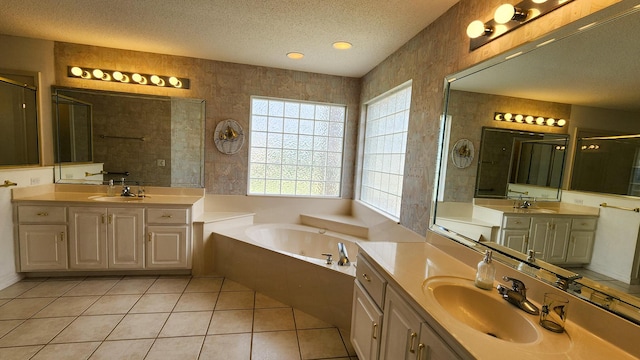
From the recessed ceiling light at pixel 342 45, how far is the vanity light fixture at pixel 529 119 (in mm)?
1531

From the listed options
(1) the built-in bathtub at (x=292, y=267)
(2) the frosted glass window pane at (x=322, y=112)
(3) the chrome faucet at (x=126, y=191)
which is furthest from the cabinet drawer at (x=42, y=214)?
(2) the frosted glass window pane at (x=322, y=112)

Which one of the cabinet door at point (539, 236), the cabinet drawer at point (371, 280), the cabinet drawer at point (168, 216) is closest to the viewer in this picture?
the cabinet door at point (539, 236)

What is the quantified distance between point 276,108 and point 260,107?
202mm

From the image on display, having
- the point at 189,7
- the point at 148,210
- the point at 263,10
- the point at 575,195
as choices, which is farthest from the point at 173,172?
the point at 575,195

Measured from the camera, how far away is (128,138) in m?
3.22

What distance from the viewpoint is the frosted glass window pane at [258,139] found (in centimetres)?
357

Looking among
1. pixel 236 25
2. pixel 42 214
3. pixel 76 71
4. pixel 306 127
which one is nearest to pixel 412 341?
pixel 236 25

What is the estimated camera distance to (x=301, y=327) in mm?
2178

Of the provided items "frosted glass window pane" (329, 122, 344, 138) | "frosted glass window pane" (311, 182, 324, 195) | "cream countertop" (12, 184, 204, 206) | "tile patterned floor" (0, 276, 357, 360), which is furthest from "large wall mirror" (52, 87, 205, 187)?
"frosted glass window pane" (329, 122, 344, 138)

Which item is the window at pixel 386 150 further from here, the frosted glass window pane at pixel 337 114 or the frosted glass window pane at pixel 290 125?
the frosted glass window pane at pixel 290 125

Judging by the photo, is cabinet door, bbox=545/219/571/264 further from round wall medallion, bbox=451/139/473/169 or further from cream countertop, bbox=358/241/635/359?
round wall medallion, bbox=451/139/473/169

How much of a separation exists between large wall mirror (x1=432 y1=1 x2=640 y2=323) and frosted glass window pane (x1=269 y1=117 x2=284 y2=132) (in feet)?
7.72

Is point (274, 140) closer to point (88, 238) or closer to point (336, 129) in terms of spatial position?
point (336, 129)

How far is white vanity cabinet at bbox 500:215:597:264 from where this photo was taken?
43.1 inches
